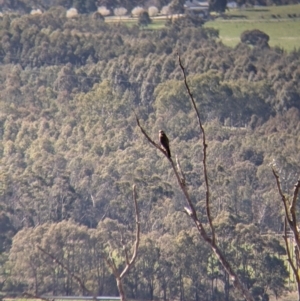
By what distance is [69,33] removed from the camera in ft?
144

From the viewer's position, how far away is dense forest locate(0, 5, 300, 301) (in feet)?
74.0

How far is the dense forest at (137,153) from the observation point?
22.6 metres

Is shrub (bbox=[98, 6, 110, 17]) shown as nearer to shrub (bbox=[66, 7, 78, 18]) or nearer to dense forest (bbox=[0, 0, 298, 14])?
dense forest (bbox=[0, 0, 298, 14])

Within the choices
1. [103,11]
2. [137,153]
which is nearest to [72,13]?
[103,11]

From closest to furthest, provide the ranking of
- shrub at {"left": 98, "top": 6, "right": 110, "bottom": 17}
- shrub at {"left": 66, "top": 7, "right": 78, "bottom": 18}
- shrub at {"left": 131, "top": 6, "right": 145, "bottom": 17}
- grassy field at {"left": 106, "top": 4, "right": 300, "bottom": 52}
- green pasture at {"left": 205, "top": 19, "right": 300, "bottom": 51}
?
green pasture at {"left": 205, "top": 19, "right": 300, "bottom": 51}
grassy field at {"left": 106, "top": 4, "right": 300, "bottom": 52}
shrub at {"left": 66, "top": 7, "right": 78, "bottom": 18}
shrub at {"left": 131, "top": 6, "right": 145, "bottom": 17}
shrub at {"left": 98, "top": 6, "right": 110, "bottom": 17}

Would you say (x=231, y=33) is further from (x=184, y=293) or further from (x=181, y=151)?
(x=184, y=293)

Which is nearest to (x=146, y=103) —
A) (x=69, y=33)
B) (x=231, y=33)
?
(x=69, y=33)

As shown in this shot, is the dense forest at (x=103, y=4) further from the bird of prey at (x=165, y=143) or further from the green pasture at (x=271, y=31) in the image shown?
the bird of prey at (x=165, y=143)

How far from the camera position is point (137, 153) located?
3191cm

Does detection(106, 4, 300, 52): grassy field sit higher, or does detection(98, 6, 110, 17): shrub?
detection(98, 6, 110, 17): shrub

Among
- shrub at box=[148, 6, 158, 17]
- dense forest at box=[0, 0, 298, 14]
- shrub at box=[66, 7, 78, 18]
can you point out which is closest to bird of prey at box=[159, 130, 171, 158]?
shrub at box=[66, 7, 78, 18]

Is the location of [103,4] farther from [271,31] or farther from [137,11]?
[271,31]

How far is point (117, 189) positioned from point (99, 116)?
28.2ft

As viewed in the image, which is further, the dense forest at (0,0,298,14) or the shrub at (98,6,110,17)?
the shrub at (98,6,110,17)
